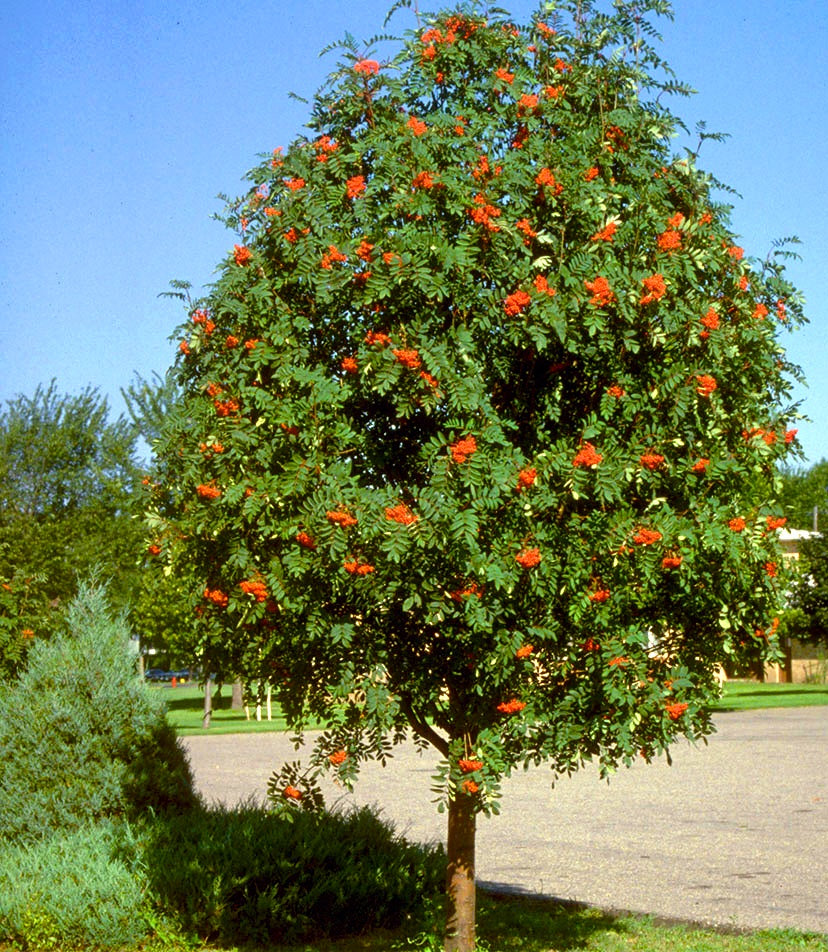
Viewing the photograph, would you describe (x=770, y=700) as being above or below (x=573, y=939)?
below

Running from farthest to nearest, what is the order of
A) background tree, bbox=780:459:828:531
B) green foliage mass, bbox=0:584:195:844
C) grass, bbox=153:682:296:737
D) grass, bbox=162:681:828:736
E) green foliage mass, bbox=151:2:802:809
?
background tree, bbox=780:459:828:531, grass, bbox=162:681:828:736, grass, bbox=153:682:296:737, green foliage mass, bbox=0:584:195:844, green foliage mass, bbox=151:2:802:809

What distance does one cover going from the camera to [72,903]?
720 centimetres

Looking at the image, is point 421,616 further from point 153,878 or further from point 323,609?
point 153,878

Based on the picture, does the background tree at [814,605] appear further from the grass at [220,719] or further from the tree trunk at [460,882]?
the tree trunk at [460,882]

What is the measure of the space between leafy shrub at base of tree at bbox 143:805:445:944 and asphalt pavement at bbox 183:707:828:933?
881mm

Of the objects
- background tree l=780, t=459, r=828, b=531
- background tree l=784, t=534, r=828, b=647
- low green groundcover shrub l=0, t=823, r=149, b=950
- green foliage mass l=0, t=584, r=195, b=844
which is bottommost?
low green groundcover shrub l=0, t=823, r=149, b=950

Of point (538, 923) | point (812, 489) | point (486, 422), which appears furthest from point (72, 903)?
point (812, 489)

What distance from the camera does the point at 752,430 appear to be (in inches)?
232

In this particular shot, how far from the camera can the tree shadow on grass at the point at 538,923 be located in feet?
23.8

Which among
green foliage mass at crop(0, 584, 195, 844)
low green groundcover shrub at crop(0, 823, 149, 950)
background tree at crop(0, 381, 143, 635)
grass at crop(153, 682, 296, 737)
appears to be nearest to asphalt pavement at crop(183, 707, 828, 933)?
green foliage mass at crop(0, 584, 195, 844)

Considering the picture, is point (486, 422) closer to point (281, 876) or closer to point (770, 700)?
point (281, 876)

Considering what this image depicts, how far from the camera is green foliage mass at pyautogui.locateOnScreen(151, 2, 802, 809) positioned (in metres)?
5.30

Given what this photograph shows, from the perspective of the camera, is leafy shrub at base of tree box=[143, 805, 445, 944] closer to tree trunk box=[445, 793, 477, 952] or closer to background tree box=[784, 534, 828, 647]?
tree trunk box=[445, 793, 477, 952]

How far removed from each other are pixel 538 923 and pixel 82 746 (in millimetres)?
3272
